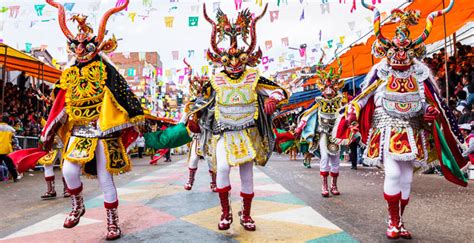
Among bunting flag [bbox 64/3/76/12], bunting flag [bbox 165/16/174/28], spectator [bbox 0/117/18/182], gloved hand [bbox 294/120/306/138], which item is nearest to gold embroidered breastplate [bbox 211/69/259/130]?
gloved hand [bbox 294/120/306/138]

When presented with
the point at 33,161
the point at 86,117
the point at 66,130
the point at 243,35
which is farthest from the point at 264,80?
the point at 33,161

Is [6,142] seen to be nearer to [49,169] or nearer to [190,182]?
[49,169]

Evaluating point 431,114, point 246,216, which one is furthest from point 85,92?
point 431,114

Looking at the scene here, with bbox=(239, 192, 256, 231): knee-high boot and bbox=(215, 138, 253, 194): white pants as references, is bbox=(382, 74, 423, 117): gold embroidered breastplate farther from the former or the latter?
bbox=(239, 192, 256, 231): knee-high boot

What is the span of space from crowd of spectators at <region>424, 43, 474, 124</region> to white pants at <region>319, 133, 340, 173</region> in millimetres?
3104

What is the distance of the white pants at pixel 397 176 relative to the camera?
149 inches

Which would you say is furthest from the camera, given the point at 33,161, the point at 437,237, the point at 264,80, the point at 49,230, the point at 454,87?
the point at 454,87

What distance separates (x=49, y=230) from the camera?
4.17 metres

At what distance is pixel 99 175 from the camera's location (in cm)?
395

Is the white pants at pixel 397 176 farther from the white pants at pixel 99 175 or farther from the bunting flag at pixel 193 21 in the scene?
the bunting flag at pixel 193 21

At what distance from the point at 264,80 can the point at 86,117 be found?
198cm

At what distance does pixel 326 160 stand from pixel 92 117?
4204 mm

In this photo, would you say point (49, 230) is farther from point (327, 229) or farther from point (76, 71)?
point (327, 229)

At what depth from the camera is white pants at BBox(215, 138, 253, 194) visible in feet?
13.8
